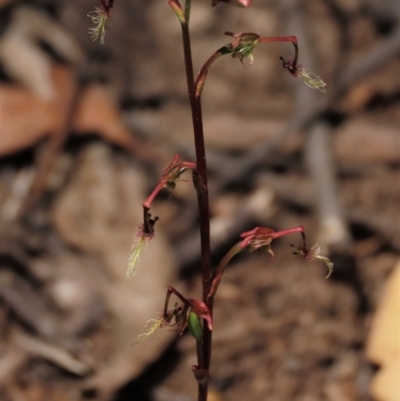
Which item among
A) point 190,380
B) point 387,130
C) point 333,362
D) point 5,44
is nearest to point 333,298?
point 333,362

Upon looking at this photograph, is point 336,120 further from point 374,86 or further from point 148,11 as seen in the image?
point 148,11

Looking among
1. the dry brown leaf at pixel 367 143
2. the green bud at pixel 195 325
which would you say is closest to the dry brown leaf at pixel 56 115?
the dry brown leaf at pixel 367 143

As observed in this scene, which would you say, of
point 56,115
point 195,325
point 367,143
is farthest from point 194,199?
point 195,325

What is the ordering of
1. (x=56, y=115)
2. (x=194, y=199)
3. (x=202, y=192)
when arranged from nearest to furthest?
(x=202, y=192)
(x=194, y=199)
(x=56, y=115)

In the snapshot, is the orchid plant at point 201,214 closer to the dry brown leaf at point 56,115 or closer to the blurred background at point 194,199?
the blurred background at point 194,199

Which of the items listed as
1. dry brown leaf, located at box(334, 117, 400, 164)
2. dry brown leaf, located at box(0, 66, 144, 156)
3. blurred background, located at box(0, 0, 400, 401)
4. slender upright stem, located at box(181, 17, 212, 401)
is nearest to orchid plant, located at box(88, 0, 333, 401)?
slender upright stem, located at box(181, 17, 212, 401)

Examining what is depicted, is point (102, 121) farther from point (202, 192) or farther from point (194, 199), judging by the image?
point (202, 192)

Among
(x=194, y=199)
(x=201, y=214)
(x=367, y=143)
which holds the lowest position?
(x=194, y=199)
